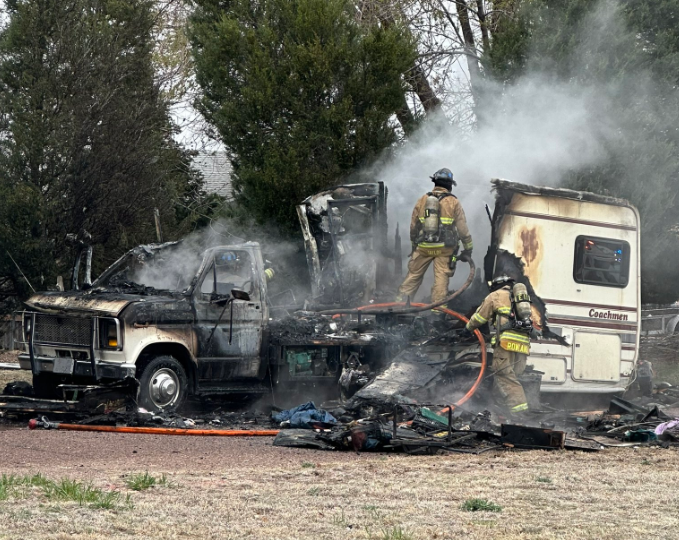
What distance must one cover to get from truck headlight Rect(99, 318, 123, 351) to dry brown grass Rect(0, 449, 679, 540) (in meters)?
2.65

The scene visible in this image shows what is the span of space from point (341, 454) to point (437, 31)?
48.5 feet

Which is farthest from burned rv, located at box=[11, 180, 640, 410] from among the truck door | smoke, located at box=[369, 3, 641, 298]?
smoke, located at box=[369, 3, 641, 298]

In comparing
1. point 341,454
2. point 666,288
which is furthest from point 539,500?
point 666,288

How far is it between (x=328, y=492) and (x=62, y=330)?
5.04 metres

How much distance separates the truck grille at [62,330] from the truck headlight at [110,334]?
0.13 m

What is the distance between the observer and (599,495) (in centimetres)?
689

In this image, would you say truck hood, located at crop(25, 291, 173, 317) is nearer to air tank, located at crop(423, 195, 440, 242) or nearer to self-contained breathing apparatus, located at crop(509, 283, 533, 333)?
air tank, located at crop(423, 195, 440, 242)

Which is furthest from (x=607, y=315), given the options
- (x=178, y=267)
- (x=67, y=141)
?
(x=67, y=141)

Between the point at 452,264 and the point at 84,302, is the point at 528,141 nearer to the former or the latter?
the point at 452,264

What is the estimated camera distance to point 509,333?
1148 centimetres

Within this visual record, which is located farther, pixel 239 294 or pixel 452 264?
pixel 452 264

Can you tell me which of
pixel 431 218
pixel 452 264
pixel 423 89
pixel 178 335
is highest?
pixel 423 89

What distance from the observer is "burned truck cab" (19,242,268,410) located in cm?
1066

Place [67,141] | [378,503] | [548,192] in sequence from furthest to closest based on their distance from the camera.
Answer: [67,141] < [548,192] < [378,503]
